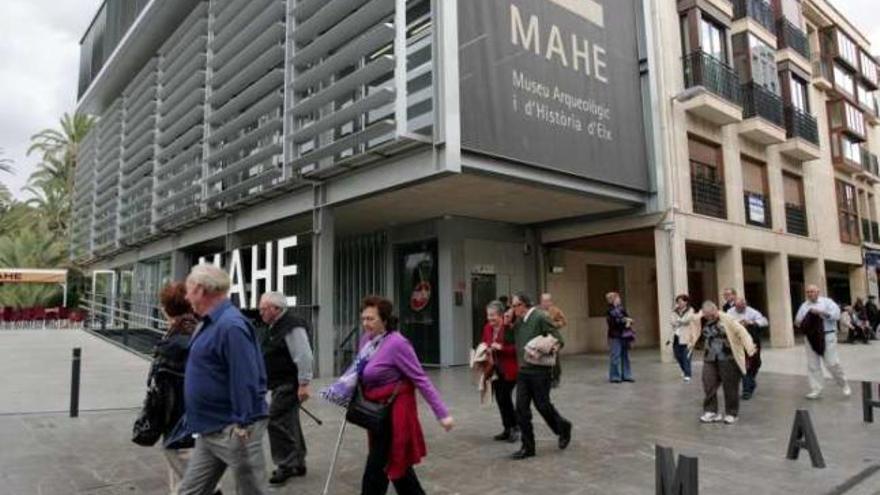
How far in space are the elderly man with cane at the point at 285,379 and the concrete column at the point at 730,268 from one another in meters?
14.6

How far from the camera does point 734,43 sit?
18578mm

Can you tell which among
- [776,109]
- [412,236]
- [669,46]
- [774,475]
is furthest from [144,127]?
[774,475]

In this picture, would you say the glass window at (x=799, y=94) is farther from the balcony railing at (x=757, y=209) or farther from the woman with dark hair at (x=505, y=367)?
the woman with dark hair at (x=505, y=367)

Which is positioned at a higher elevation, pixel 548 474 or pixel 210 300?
pixel 210 300

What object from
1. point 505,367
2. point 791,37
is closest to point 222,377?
point 505,367

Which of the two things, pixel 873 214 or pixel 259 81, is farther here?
pixel 873 214

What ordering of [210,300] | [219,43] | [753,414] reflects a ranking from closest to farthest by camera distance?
[210,300] → [753,414] → [219,43]

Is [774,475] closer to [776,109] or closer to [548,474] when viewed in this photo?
[548,474]

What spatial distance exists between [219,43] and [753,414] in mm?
15850

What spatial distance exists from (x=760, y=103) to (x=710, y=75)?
9.61 ft

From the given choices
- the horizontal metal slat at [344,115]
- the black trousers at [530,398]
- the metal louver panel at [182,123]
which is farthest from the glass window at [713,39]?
the metal louver panel at [182,123]

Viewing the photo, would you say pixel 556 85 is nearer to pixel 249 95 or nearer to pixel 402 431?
pixel 249 95

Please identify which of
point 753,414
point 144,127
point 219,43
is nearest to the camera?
point 753,414

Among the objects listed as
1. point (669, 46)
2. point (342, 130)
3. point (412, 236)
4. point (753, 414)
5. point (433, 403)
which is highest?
point (669, 46)
